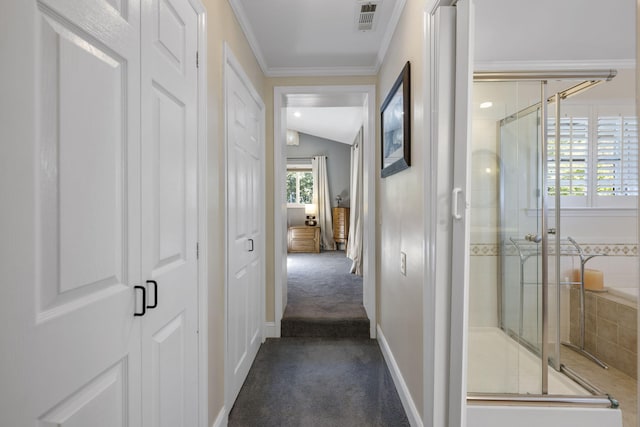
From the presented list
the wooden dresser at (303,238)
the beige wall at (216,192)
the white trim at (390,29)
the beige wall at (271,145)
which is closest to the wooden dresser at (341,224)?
the wooden dresser at (303,238)

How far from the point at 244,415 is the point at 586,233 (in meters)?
2.70

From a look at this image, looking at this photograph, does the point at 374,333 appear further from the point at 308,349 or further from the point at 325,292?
the point at 325,292

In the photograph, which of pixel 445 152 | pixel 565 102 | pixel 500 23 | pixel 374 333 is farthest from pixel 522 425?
pixel 500 23

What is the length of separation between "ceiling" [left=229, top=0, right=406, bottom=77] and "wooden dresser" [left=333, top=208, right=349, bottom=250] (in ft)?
15.5

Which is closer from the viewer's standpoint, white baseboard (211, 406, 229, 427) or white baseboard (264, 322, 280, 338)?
white baseboard (211, 406, 229, 427)

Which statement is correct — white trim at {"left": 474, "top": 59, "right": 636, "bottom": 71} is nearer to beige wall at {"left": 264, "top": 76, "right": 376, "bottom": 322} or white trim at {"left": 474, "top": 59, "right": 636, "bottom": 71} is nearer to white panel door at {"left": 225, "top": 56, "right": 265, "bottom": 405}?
beige wall at {"left": 264, "top": 76, "right": 376, "bottom": 322}

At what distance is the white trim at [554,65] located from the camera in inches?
77.2

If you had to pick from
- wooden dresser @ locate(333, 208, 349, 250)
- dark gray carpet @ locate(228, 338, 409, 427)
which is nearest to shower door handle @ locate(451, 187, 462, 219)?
dark gray carpet @ locate(228, 338, 409, 427)

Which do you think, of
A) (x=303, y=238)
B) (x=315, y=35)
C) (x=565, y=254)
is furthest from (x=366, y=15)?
(x=303, y=238)

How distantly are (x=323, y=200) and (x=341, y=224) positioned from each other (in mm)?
773

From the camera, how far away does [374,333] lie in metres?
2.82

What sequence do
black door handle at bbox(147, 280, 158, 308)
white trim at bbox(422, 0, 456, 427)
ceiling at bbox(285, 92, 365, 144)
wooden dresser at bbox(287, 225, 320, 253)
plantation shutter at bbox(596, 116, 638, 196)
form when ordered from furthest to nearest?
1. wooden dresser at bbox(287, 225, 320, 253)
2. ceiling at bbox(285, 92, 365, 144)
3. plantation shutter at bbox(596, 116, 638, 196)
4. white trim at bbox(422, 0, 456, 427)
5. black door handle at bbox(147, 280, 158, 308)

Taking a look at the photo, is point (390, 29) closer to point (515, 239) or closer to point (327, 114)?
point (515, 239)

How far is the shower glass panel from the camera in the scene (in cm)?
218
